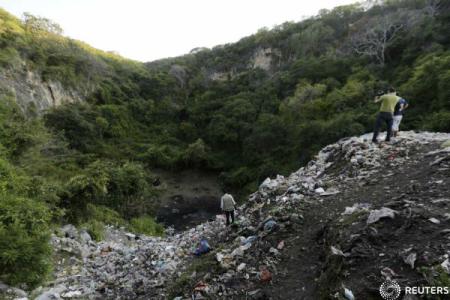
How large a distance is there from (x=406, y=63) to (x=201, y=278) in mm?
28177

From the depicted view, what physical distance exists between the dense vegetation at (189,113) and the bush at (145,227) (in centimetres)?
10

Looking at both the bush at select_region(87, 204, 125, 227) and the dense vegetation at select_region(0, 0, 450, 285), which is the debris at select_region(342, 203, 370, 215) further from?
the bush at select_region(87, 204, 125, 227)

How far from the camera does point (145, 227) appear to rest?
15.6 metres

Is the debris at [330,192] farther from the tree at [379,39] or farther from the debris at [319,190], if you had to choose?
the tree at [379,39]

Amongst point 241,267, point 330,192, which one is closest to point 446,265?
point 241,267

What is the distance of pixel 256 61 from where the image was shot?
51.2 metres

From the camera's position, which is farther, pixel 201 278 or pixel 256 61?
pixel 256 61

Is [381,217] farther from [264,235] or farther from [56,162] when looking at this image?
[56,162]

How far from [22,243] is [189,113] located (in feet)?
126

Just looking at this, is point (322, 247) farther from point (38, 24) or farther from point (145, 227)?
point (38, 24)

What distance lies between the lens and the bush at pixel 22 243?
211 inches

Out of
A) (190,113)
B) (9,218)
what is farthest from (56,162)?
(190,113)

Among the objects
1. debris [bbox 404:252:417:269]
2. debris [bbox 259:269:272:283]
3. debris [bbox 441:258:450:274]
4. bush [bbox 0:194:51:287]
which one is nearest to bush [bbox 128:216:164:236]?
bush [bbox 0:194:51:287]

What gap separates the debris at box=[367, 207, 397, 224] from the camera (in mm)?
4055
